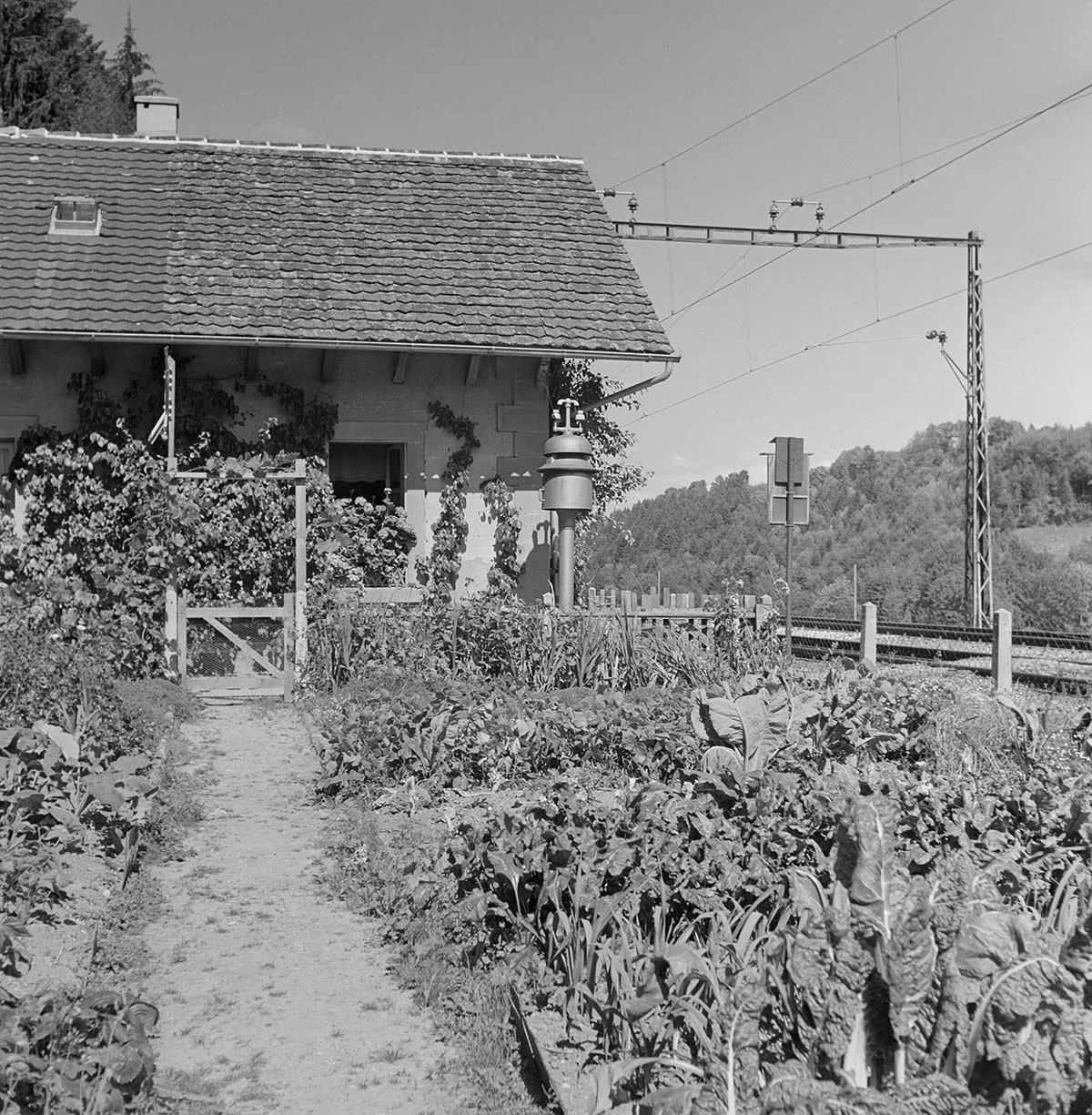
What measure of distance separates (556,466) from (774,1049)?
10690 millimetres

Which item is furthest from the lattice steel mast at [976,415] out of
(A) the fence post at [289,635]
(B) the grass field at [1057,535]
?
(B) the grass field at [1057,535]

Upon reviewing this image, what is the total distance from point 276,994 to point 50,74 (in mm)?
30500

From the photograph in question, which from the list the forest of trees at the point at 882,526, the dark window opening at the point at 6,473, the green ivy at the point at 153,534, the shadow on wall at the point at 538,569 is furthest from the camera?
the forest of trees at the point at 882,526

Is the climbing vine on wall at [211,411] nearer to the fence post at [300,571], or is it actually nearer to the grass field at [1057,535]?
the fence post at [300,571]

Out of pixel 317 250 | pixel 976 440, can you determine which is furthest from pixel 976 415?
pixel 317 250

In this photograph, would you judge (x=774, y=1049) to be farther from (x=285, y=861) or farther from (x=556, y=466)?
(x=556, y=466)

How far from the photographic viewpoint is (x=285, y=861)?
6352 millimetres

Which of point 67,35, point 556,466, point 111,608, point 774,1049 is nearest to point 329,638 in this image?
point 111,608

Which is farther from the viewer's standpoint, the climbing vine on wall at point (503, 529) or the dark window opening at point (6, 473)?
the climbing vine on wall at point (503, 529)

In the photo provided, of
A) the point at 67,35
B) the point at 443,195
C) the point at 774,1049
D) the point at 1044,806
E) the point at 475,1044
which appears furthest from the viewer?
the point at 67,35

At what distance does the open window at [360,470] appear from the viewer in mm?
15633

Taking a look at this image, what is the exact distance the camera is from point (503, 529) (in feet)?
47.6

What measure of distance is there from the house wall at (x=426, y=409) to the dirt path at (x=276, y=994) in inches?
297

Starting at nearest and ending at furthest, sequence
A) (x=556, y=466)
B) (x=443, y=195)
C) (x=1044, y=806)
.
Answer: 1. (x=1044, y=806)
2. (x=556, y=466)
3. (x=443, y=195)
